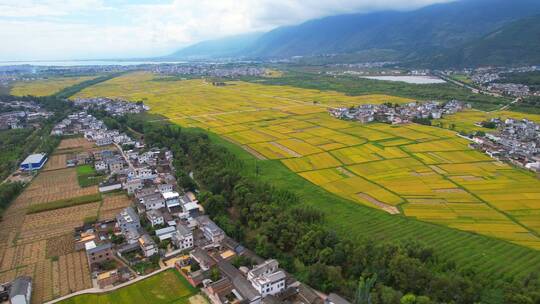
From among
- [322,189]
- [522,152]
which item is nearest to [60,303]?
[322,189]

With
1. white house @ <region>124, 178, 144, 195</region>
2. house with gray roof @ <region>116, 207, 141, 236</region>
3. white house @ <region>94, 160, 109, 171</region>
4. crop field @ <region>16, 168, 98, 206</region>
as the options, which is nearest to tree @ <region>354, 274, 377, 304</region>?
house with gray roof @ <region>116, 207, 141, 236</region>

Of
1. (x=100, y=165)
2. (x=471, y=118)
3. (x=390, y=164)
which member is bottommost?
(x=390, y=164)

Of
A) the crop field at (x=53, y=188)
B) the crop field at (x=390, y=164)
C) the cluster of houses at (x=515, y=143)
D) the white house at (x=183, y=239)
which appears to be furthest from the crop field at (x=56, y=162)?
the cluster of houses at (x=515, y=143)

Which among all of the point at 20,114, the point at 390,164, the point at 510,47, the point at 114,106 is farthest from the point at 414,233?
the point at 510,47

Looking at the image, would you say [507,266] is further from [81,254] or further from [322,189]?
[81,254]

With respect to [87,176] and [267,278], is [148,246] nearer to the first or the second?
[267,278]

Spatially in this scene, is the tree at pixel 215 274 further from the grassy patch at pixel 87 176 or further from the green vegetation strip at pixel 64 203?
the grassy patch at pixel 87 176

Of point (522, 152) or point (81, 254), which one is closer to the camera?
point (81, 254)
